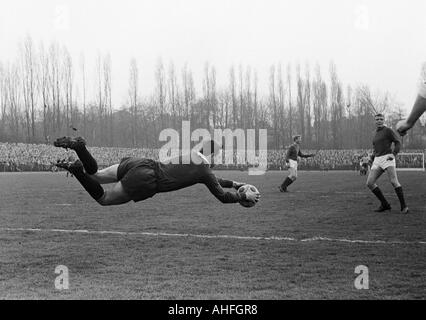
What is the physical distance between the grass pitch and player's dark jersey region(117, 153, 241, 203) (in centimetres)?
129

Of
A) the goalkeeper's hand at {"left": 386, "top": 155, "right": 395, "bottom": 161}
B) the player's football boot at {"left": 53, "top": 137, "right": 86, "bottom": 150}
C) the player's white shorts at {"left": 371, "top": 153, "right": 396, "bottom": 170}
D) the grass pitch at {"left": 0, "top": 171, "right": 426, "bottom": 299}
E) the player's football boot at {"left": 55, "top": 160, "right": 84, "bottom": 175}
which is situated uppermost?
the player's football boot at {"left": 53, "top": 137, "right": 86, "bottom": 150}

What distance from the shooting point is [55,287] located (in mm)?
6328

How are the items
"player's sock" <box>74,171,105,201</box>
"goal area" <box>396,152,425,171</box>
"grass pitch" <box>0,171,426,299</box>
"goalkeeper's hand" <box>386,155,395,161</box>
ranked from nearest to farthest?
"player's sock" <box>74,171,105,201</box> < "grass pitch" <box>0,171,426,299</box> < "goalkeeper's hand" <box>386,155,395,161</box> < "goal area" <box>396,152,425,171</box>

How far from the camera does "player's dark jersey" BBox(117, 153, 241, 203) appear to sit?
537 centimetres

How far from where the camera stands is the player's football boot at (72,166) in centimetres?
495

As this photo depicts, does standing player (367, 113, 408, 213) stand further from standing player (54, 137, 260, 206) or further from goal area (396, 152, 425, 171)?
goal area (396, 152, 425, 171)

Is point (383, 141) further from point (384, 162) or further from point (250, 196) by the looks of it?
point (250, 196)

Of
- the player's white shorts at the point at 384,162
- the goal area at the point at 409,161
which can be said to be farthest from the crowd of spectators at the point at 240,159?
the player's white shorts at the point at 384,162

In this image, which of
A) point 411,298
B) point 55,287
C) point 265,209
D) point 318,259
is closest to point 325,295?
point 411,298

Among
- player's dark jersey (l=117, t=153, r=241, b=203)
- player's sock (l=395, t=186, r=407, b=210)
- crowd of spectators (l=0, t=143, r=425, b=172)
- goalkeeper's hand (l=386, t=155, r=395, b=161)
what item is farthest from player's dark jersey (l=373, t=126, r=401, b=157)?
crowd of spectators (l=0, t=143, r=425, b=172)

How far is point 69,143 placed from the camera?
4793 mm

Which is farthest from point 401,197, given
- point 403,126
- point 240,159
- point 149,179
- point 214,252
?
point 240,159

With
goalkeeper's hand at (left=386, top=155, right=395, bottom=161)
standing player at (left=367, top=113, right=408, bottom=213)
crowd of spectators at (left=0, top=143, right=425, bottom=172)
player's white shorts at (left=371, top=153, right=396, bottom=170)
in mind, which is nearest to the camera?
goalkeeper's hand at (left=386, top=155, right=395, bottom=161)

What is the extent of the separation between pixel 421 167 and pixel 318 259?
48.4m
